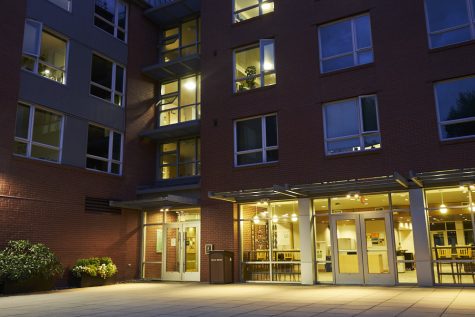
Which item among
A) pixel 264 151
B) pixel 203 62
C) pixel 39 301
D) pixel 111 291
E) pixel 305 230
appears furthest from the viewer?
pixel 203 62

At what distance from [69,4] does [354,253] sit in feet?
44.5

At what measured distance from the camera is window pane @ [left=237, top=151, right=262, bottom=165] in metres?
16.6

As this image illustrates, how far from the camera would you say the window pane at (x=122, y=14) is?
64.6 ft

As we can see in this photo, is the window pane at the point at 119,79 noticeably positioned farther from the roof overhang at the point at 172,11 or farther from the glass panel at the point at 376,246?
the glass panel at the point at 376,246

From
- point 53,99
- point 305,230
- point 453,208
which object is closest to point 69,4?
point 53,99

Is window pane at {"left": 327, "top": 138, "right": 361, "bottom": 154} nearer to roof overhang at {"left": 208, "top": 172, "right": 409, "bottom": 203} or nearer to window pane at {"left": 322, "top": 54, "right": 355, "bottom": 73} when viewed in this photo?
roof overhang at {"left": 208, "top": 172, "right": 409, "bottom": 203}

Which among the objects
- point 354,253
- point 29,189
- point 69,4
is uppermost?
point 69,4

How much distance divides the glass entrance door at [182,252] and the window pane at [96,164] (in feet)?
11.0

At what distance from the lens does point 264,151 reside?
647 inches

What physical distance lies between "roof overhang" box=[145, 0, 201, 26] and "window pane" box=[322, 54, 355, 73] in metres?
7.04

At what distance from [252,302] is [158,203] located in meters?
7.77

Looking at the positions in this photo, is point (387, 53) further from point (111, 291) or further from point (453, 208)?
point (111, 291)

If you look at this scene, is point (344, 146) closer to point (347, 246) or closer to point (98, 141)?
point (347, 246)

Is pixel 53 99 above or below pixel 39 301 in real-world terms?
above
